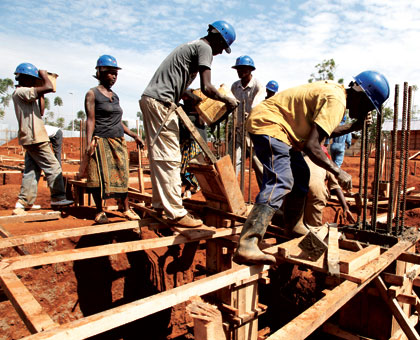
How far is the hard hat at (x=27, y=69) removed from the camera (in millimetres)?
3965

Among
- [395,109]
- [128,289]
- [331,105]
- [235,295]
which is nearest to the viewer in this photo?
[331,105]

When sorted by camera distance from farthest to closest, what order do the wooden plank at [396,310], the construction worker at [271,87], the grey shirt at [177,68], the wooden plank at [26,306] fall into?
1. the construction worker at [271,87]
2. the grey shirt at [177,68]
3. the wooden plank at [396,310]
4. the wooden plank at [26,306]

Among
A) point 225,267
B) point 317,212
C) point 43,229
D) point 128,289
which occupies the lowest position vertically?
point 128,289

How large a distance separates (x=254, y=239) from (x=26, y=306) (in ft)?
4.48

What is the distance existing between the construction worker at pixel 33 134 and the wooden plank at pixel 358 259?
12.0 ft

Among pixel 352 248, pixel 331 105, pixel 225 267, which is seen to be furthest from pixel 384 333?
pixel 331 105

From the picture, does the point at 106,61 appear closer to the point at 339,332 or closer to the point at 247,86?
the point at 247,86

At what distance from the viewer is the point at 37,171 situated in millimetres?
4445

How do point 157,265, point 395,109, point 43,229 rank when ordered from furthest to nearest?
point 157,265, point 43,229, point 395,109

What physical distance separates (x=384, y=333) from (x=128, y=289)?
2990 millimetres

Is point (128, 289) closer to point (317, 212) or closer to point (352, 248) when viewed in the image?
point (317, 212)

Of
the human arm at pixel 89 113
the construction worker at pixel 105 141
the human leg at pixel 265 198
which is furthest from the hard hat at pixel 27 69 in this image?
the human leg at pixel 265 198

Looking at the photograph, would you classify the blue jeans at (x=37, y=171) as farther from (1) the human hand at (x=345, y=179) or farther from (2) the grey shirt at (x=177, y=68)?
(1) the human hand at (x=345, y=179)

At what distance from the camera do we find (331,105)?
2.26 m
